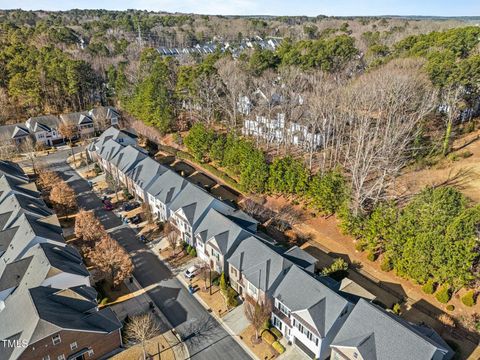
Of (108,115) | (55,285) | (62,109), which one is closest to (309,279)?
(55,285)

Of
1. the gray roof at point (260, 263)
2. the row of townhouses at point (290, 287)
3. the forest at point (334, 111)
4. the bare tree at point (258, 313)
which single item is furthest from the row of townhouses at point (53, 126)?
the bare tree at point (258, 313)

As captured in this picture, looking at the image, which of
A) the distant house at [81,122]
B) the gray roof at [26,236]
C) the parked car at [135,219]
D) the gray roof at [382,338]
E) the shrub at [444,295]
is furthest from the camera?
the distant house at [81,122]

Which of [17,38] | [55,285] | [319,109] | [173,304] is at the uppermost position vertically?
[17,38]

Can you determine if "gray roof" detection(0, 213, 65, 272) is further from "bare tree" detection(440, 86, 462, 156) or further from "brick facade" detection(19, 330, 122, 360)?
"bare tree" detection(440, 86, 462, 156)

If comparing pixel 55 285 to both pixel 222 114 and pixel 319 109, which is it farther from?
pixel 222 114

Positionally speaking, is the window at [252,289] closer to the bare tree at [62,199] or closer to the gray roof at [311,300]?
the gray roof at [311,300]

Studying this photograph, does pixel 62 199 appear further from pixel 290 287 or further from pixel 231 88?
pixel 231 88
